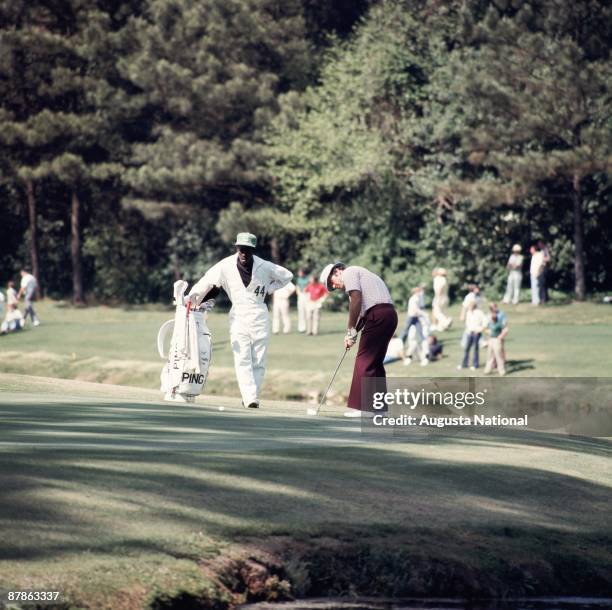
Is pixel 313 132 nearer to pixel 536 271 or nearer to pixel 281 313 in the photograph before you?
pixel 536 271

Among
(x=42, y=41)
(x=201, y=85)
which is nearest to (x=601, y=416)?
(x=201, y=85)

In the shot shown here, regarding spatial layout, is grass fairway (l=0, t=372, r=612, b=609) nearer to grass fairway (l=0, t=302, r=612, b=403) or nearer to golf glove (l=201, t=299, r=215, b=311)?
golf glove (l=201, t=299, r=215, b=311)

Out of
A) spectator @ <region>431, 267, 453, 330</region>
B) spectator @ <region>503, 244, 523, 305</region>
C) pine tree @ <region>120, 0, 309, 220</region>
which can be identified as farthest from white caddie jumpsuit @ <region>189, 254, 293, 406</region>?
pine tree @ <region>120, 0, 309, 220</region>

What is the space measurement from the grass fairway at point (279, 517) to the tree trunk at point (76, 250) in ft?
154

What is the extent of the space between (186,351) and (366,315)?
116 inches

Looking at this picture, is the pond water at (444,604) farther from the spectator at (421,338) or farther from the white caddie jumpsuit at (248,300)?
the spectator at (421,338)

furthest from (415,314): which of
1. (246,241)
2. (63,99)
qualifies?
(63,99)

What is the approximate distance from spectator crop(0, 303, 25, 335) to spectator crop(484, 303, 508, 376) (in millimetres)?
18099

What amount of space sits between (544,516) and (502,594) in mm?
1414

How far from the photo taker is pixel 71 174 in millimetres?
55344

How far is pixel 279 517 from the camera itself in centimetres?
998

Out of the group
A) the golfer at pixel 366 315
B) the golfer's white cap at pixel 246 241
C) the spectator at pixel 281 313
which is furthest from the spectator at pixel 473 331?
the golfer at pixel 366 315

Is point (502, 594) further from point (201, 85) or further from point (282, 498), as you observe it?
point (201, 85)

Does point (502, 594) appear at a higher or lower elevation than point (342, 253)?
lower
